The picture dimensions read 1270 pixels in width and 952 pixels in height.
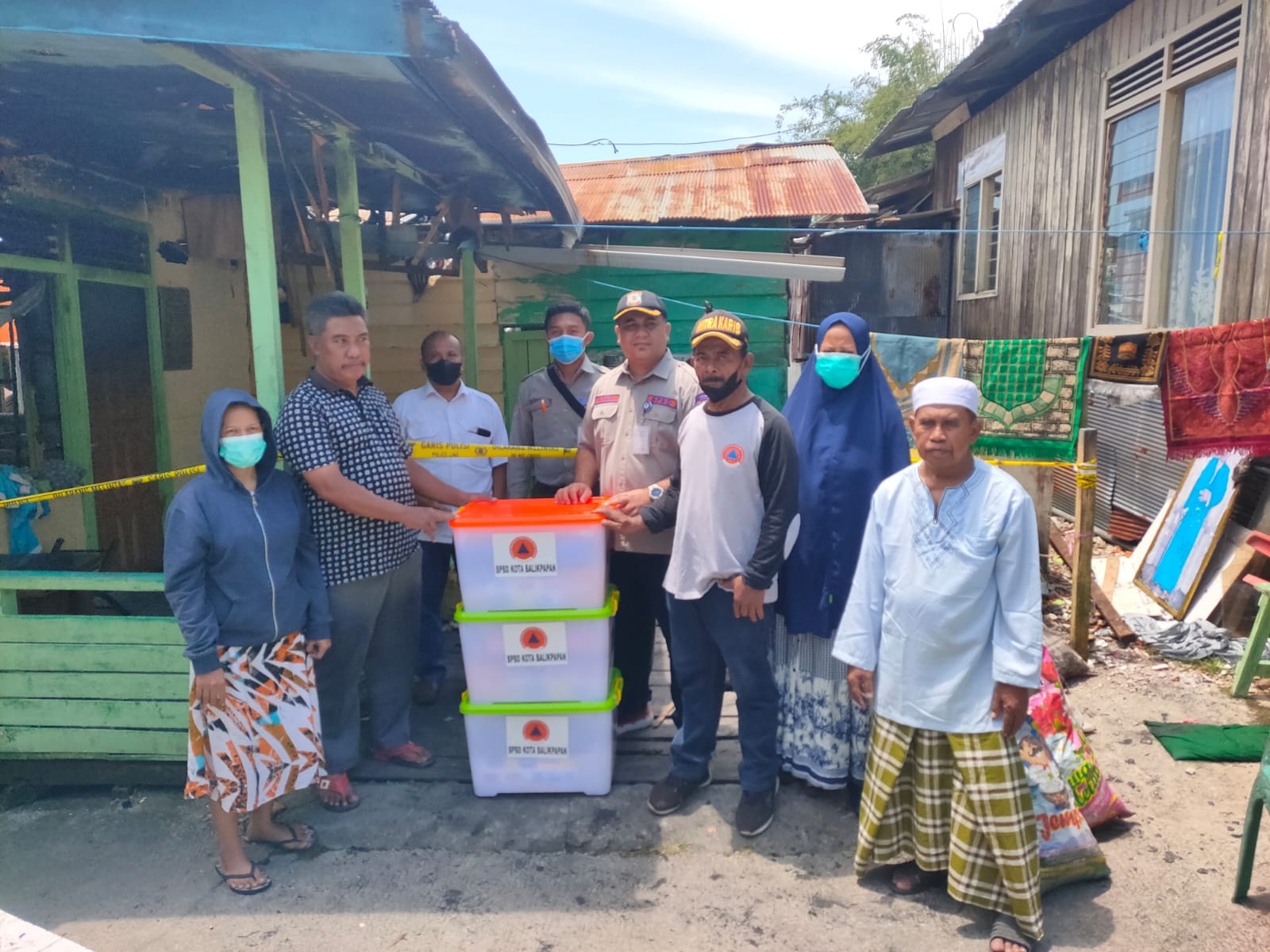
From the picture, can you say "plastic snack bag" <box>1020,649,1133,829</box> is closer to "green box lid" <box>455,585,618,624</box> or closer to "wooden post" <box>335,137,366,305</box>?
"green box lid" <box>455,585,618,624</box>

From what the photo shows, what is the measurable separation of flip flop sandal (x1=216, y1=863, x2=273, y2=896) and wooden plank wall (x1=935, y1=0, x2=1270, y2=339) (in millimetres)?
5606

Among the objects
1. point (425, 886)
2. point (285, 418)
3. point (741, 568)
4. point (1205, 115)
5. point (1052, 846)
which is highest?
point (1205, 115)

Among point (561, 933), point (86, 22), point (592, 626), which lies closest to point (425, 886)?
point (561, 933)

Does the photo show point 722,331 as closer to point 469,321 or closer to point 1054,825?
point 1054,825

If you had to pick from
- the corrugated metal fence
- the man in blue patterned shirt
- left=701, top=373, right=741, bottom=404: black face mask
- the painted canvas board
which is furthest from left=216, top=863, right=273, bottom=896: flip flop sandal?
the corrugated metal fence

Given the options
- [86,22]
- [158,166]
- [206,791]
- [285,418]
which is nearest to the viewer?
[86,22]

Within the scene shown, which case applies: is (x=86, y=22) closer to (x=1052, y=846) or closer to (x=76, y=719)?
(x=76, y=719)

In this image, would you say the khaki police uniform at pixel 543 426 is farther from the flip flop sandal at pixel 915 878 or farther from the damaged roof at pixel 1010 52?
the damaged roof at pixel 1010 52

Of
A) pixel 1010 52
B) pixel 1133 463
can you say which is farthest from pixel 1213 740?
pixel 1010 52

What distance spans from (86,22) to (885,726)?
337cm

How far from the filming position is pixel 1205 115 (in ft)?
18.0

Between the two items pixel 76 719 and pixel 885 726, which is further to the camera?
pixel 76 719

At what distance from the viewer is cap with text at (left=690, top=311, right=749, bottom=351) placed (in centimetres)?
300

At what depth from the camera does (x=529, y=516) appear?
10.9 ft
